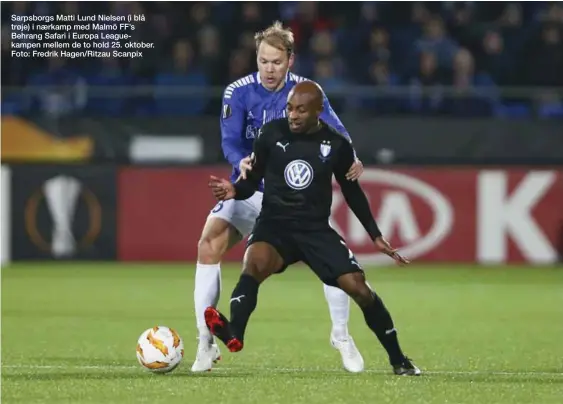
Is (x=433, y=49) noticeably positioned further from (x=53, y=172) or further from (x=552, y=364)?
(x=552, y=364)

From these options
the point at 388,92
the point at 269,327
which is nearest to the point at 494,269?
the point at 388,92

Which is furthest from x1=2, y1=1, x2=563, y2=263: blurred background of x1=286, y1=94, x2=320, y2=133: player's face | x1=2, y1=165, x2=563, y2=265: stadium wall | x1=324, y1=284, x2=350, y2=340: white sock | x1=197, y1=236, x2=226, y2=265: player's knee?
x1=286, y1=94, x2=320, y2=133: player's face

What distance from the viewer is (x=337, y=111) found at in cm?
1692

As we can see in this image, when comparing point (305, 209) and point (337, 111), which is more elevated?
point (305, 209)

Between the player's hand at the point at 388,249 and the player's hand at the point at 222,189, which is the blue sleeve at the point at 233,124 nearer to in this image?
the player's hand at the point at 222,189

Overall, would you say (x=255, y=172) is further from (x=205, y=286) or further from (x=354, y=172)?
(x=205, y=286)

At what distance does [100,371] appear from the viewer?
7.68m

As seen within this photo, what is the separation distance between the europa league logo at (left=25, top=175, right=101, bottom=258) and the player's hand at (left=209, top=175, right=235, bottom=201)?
957 centimetres

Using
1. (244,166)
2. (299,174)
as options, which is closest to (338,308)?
Result: (299,174)

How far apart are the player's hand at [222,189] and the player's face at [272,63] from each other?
2.62 ft

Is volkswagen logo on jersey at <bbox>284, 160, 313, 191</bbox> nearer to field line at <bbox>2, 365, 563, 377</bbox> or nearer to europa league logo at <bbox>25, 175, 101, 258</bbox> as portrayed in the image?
field line at <bbox>2, 365, 563, 377</bbox>

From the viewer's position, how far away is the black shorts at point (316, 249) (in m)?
7.43

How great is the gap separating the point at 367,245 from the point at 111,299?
469cm

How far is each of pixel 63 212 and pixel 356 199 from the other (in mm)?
9764
